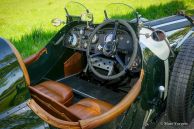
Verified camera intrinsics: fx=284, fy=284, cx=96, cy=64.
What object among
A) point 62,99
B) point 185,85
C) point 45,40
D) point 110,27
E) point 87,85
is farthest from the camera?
point 45,40

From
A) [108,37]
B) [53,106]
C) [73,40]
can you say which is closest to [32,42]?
[73,40]

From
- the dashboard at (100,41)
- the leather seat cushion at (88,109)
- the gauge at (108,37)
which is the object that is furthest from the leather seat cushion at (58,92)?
the gauge at (108,37)

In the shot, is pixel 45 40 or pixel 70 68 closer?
pixel 70 68

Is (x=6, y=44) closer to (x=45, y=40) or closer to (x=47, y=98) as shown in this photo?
(x=47, y=98)

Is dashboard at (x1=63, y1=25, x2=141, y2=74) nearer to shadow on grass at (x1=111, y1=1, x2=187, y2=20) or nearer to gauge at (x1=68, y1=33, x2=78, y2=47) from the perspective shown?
gauge at (x1=68, y1=33, x2=78, y2=47)

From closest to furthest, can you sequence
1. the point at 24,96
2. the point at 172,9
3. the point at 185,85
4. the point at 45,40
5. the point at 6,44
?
the point at 24,96 → the point at 6,44 → the point at 185,85 → the point at 45,40 → the point at 172,9

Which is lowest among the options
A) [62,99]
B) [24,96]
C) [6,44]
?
[62,99]

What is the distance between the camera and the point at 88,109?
10.1 feet

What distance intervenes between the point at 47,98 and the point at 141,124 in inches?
43.8

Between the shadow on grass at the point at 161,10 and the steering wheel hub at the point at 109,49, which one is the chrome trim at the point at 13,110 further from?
the shadow on grass at the point at 161,10

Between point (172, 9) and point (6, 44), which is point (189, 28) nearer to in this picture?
point (6, 44)

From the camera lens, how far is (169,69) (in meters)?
3.56

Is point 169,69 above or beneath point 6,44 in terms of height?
beneath

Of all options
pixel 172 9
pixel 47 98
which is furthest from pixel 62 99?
pixel 172 9
